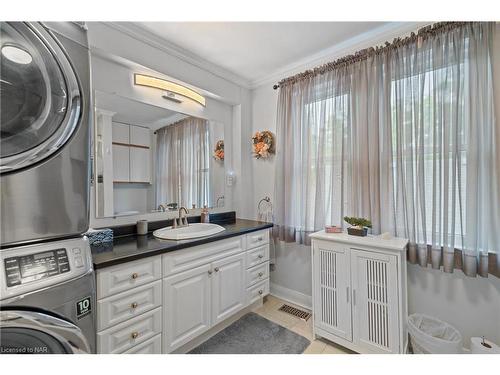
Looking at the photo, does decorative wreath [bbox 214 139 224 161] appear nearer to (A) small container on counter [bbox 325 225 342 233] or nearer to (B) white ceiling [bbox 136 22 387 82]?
(B) white ceiling [bbox 136 22 387 82]

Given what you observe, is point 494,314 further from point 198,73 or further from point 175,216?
point 198,73

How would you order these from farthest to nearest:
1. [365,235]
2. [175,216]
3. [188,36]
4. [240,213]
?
[240,213] → [175,216] → [188,36] → [365,235]

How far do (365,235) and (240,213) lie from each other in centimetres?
141

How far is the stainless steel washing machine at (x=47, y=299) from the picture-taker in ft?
2.21

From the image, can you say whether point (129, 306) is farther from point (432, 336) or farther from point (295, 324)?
point (432, 336)

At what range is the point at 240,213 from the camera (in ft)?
8.84

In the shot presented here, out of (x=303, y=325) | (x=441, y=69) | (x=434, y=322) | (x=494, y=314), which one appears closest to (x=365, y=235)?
(x=434, y=322)

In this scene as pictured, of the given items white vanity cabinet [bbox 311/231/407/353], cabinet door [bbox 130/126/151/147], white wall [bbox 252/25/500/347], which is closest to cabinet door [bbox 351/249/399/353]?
white vanity cabinet [bbox 311/231/407/353]

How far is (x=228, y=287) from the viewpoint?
186cm

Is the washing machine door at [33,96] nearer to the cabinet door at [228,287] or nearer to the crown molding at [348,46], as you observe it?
the cabinet door at [228,287]

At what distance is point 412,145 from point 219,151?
5.95 ft

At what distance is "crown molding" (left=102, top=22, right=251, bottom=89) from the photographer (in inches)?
66.8

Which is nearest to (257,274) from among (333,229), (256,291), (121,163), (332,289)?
(256,291)

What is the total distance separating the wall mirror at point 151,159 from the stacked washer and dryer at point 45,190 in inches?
37.2
